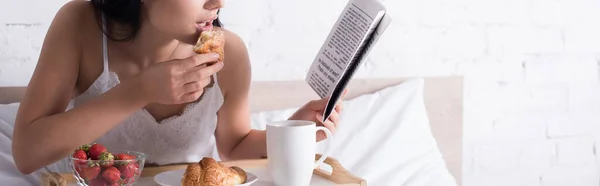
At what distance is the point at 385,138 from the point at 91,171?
0.84 meters

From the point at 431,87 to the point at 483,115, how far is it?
0.69ft

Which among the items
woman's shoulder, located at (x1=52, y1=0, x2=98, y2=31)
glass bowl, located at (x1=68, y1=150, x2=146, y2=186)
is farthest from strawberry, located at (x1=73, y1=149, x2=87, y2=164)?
woman's shoulder, located at (x1=52, y1=0, x2=98, y2=31)

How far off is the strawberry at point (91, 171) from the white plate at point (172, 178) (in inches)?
3.7

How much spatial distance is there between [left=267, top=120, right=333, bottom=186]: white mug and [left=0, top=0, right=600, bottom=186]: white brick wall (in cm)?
78

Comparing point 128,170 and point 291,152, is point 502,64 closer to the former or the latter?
point 291,152

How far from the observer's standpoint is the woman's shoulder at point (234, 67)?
158 cm

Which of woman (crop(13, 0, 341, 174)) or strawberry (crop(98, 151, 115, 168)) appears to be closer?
strawberry (crop(98, 151, 115, 168))

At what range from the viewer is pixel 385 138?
183cm

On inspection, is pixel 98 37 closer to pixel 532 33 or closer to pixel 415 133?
pixel 415 133

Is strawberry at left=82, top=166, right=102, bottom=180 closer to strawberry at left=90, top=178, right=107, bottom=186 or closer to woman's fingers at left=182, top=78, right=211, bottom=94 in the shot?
strawberry at left=90, top=178, right=107, bottom=186

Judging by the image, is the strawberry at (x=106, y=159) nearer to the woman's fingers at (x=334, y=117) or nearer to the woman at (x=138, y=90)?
the woman at (x=138, y=90)

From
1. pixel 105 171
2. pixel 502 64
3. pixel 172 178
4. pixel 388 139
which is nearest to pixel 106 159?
pixel 105 171

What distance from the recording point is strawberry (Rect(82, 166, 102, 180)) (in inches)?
44.4

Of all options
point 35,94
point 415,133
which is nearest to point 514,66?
point 415,133
